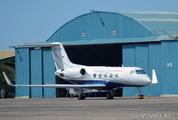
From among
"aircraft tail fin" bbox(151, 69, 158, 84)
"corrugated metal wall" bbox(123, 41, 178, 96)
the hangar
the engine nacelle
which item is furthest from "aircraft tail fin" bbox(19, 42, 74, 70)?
"aircraft tail fin" bbox(151, 69, 158, 84)

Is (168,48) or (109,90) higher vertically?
(168,48)

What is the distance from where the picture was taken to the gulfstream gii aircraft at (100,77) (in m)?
44.9

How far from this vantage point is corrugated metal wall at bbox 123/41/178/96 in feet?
162

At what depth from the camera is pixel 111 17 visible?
54875mm

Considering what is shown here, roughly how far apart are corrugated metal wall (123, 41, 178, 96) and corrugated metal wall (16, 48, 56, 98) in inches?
408

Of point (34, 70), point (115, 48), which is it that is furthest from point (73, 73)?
point (115, 48)

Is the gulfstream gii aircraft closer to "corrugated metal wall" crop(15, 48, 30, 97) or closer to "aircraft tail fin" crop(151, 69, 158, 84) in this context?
"aircraft tail fin" crop(151, 69, 158, 84)

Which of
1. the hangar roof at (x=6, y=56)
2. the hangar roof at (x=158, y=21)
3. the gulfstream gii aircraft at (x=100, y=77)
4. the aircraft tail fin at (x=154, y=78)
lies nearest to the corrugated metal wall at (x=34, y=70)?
the hangar roof at (x=6, y=56)

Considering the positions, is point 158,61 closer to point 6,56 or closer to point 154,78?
point 154,78

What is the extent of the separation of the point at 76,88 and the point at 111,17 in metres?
11.8

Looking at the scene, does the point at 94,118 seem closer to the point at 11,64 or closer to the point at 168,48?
the point at 168,48

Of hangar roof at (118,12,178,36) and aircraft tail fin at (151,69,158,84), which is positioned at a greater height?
hangar roof at (118,12,178,36)

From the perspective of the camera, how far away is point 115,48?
62375mm

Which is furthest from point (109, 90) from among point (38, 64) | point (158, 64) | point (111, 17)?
point (38, 64)
